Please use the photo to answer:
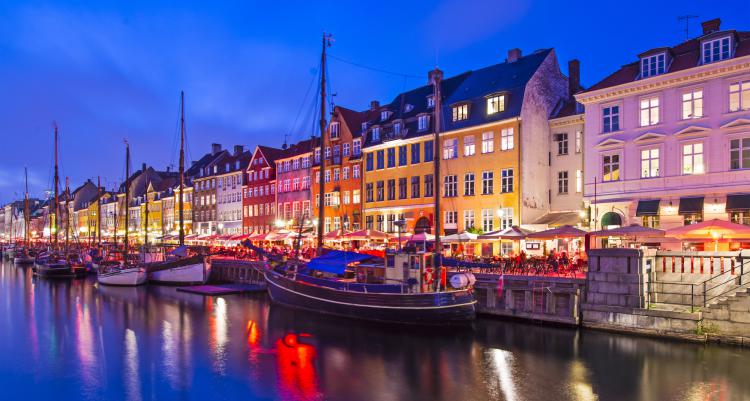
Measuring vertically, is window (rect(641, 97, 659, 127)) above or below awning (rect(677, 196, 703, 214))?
above

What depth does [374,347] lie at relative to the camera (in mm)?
22453

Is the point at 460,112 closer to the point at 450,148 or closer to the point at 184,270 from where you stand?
the point at 450,148

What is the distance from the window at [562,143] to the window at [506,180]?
12.6ft

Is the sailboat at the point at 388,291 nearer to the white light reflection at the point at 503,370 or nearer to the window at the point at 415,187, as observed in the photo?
the white light reflection at the point at 503,370

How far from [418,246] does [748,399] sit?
14614mm

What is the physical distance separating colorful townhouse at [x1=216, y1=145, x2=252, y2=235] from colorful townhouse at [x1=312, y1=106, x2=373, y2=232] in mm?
19605

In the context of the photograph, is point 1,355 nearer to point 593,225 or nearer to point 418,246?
point 418,246

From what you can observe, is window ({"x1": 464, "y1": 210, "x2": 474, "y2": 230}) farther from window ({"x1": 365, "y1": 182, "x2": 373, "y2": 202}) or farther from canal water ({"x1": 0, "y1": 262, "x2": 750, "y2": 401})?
canal water ({"x1": 0, "y1": 262, "x2": 750, "y2": 401})

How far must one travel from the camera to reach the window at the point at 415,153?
4603 cm

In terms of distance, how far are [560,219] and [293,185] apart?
112 ft

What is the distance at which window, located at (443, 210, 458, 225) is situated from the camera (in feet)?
141

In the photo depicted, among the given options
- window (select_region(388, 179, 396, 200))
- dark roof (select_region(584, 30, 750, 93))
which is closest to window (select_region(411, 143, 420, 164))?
window (select_region(388, 179, 396, 200))

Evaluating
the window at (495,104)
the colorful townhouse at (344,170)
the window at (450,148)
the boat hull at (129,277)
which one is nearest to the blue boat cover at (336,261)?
the window at (450,148)

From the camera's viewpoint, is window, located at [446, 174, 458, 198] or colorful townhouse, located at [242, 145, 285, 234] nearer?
window, located at [446, 174, 458, 198]
